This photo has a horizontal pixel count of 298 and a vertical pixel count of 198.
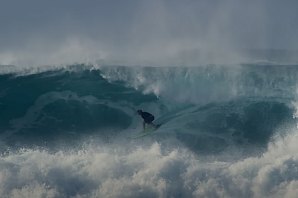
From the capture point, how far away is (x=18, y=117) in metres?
26.1

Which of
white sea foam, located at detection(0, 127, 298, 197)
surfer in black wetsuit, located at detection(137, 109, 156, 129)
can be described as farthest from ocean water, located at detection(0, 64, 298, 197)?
surfer in black wetsuit, located at detection(137, 109, 156, 129)

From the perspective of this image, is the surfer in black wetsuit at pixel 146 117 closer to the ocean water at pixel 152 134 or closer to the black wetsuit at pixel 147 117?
the black wetsuit at pixel 147 117

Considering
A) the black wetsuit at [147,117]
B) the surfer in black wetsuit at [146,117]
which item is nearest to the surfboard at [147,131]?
the surfer in black wetsuit at [146,117]

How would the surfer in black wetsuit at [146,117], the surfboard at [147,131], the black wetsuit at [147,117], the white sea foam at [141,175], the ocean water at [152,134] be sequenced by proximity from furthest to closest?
the black wetsuit at [147,117], the surfer in black wetsuit at [146,117], the surfboard at [147,131], the ocean water at [152,134], the white sea foam at [141,175]

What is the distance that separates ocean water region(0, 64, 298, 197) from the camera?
20.6m

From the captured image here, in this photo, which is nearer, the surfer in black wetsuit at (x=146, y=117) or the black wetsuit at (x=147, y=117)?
the surfer in black wetsuit at (x=146, y=117)

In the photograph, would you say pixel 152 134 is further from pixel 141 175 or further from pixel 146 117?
pixel 141 175

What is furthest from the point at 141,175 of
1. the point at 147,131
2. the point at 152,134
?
the point at 147,131

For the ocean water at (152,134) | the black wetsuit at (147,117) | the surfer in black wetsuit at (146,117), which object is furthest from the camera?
the black wetsuit at (147,117)

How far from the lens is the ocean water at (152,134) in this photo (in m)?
20.6

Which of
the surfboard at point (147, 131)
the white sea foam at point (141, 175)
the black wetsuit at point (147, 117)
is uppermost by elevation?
the black wetsuit at point (147, 117)

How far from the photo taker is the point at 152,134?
24625mm

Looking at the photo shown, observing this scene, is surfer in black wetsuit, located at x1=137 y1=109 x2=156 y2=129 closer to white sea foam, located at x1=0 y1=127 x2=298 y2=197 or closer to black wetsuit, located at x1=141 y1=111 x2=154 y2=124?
black wetsuit, located at x1=141 y1=111 x2=154 y2=124

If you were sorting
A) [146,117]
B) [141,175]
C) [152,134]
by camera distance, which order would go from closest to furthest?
[141,175] < [152,134] < [146,117]
